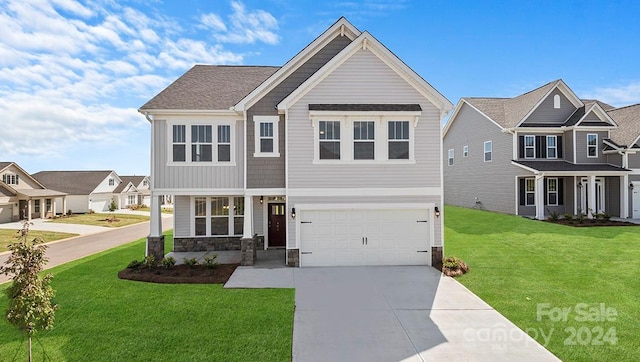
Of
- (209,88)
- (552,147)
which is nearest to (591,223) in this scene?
(552,147)

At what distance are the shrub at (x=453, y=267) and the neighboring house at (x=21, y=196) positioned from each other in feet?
131

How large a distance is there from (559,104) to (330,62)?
21801 mm

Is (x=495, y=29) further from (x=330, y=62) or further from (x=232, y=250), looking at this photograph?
(x=232, y=250)

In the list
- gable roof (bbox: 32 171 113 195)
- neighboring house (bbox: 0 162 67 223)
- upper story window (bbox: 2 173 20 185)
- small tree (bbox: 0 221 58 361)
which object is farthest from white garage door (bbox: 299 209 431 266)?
gable roof (bbox: 32 171 113 195)

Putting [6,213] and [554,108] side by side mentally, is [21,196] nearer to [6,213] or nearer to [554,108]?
[6,213]

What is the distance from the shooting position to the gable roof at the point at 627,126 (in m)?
22.3

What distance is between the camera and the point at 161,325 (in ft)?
21.9

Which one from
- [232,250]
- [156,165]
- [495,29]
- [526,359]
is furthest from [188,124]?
[495,29]

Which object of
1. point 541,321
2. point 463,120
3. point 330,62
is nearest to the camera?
point 541,321

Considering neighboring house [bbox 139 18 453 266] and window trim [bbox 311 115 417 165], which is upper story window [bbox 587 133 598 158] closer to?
neighboring house [bbox 139 18 453 266]

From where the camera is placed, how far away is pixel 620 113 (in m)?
25.9

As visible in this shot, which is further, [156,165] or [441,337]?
[156,165]

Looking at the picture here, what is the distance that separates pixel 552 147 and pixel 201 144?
2505 centimetres

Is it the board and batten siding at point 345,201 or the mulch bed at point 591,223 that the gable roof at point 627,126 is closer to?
the mulch bed at point 591,223
